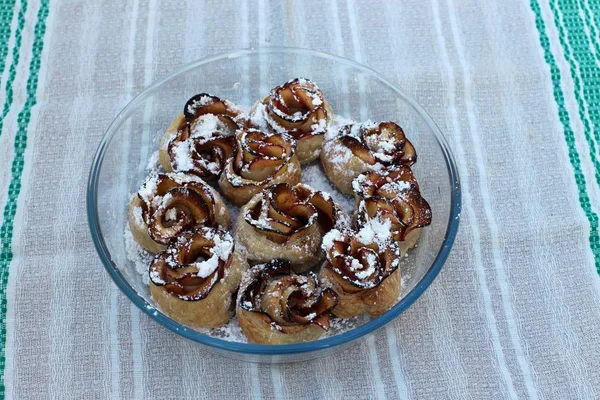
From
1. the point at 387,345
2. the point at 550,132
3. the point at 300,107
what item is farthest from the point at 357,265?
the point at 550,132

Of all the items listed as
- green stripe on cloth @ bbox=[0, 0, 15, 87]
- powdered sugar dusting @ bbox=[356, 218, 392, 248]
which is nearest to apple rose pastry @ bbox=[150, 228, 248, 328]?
powdered sugar dusting @ bbox=[356, 218, 392, 248]

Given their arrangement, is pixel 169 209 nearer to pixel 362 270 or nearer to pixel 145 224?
pixel 145 224

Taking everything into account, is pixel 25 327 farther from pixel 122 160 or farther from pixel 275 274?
pixel 275 274

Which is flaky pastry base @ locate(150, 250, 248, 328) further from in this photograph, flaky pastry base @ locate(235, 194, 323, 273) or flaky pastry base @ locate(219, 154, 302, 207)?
flaky pastry base @ locate(219, 154, 302, 207)

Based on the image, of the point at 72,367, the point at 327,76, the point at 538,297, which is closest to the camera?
the point at 72,367

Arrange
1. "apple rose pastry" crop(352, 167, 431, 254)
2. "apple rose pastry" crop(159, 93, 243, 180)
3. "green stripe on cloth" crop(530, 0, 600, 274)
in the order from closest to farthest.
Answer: "apple rose pastry" crop(352, 167, 431, 254) < "apple rose pastry" crop(159, 93, 243, 180) < "green stripe on cloth" crop(530, 0, 600, 274)

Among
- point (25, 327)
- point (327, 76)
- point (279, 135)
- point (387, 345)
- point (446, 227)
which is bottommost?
point (387, 345)

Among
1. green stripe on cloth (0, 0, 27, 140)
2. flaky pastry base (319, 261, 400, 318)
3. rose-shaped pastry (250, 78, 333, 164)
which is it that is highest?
green stripe on cloth (0, 0, 27, 140)

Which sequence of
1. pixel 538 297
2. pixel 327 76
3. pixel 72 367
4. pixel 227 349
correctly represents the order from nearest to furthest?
pixel 227 349
pixel 72 367
pixel 538 297
pixel 327 76
